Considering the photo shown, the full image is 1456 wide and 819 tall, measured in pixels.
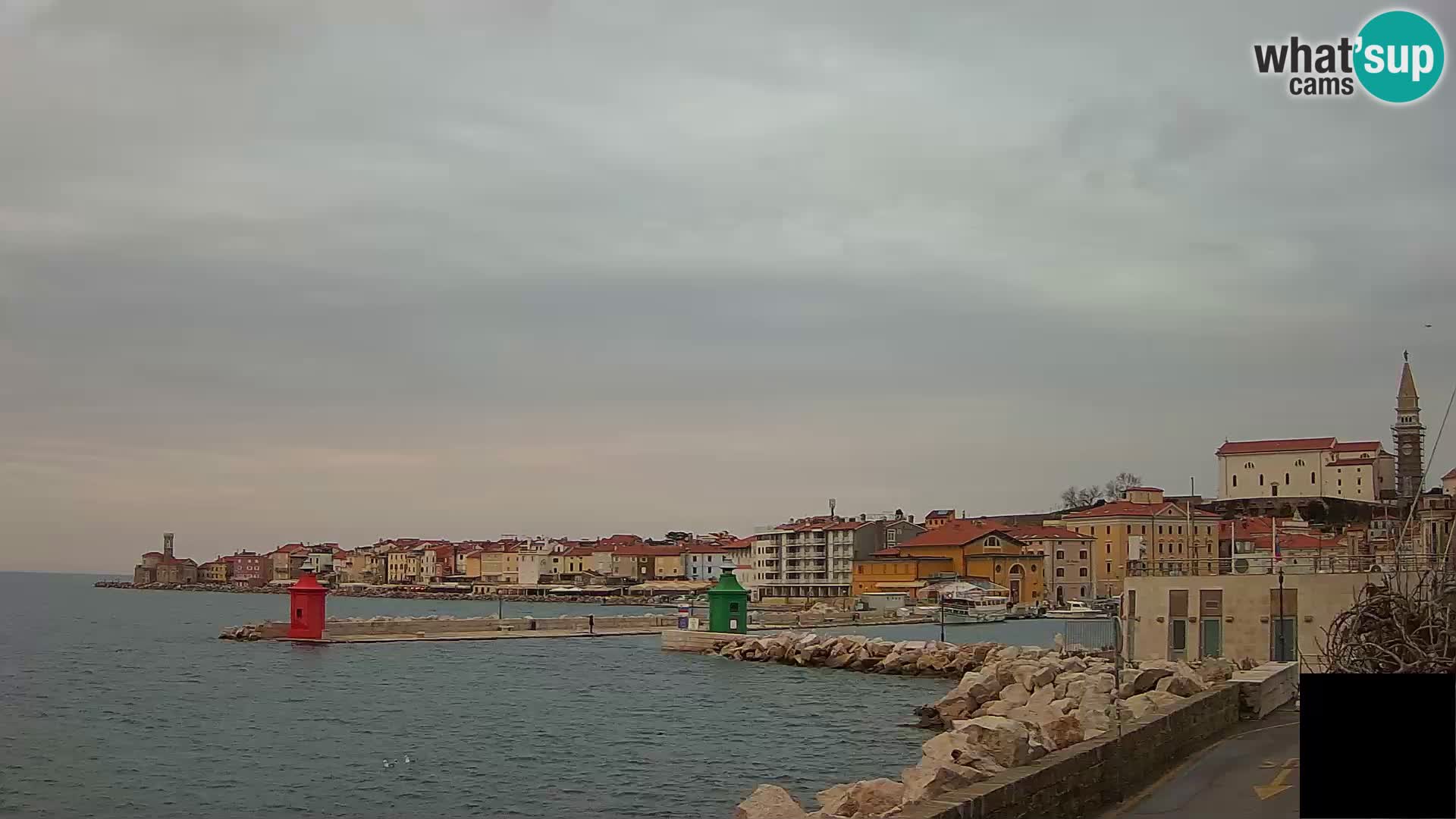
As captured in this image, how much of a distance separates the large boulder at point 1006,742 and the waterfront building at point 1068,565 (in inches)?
3889

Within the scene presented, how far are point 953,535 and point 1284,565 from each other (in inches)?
3303

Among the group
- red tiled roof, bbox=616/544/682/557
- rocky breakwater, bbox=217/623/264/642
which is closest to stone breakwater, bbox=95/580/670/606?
red tiled roof, bbox=616/544/682/557

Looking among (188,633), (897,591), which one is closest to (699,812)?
(188,633)

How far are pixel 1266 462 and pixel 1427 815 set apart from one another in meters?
135

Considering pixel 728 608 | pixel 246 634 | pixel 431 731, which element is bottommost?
pixel 246 634

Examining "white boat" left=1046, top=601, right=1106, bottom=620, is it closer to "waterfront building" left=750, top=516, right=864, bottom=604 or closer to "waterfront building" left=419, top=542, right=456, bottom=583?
"waterfront building" left=750, top=516, right=864, bottom=604

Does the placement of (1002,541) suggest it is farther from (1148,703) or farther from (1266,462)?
(1148,703)

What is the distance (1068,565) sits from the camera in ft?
370

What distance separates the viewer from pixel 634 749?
27703mm

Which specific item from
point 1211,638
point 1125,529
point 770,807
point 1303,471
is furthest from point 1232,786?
point 1303,471

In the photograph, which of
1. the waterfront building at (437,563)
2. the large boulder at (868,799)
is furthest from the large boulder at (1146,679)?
the waterfront building at (437,563)

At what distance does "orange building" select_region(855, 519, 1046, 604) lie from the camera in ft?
365

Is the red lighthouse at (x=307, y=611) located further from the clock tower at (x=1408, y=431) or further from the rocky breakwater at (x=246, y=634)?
the clock tower at (x=1408, y=431)

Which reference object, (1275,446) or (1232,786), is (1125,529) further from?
(1232,786)
